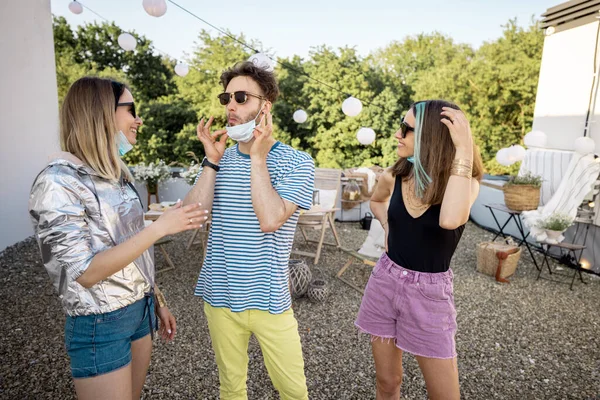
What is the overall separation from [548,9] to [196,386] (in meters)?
8.83

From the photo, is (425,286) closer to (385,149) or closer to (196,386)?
(196,386)

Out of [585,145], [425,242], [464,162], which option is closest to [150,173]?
[425,242]

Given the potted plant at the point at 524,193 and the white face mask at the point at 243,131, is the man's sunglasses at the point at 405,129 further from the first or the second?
the potted plant at the point at 524,193

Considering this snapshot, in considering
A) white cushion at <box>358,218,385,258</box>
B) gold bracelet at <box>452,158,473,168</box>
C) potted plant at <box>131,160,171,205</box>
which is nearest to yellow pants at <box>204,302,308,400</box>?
gold bracelet at <box>452,158,473,168</box>

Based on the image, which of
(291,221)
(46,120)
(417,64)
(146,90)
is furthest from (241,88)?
(417,64)

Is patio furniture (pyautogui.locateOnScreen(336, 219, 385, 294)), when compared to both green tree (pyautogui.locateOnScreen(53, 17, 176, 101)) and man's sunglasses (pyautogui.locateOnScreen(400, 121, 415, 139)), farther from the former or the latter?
green tree (pyautogui.locateOnScreen(53, 17, 176, 101))

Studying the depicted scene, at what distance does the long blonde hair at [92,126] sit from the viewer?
1.25 m

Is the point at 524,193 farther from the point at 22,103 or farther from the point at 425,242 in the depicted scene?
the point at 22,103

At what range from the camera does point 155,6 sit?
5.00 metres

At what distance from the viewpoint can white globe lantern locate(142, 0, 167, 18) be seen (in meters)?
4.98

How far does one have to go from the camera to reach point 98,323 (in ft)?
4.04

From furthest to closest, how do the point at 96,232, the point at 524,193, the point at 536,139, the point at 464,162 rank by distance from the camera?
the point at 536,139, the point at 524,193, the point at 464,162, the point at 96,232

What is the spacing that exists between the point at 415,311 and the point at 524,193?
16.3ft

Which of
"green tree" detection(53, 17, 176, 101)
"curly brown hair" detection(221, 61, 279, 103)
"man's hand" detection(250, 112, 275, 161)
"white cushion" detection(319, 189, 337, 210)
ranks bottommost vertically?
"white cushion" detection(319, 189, 337, 210)
